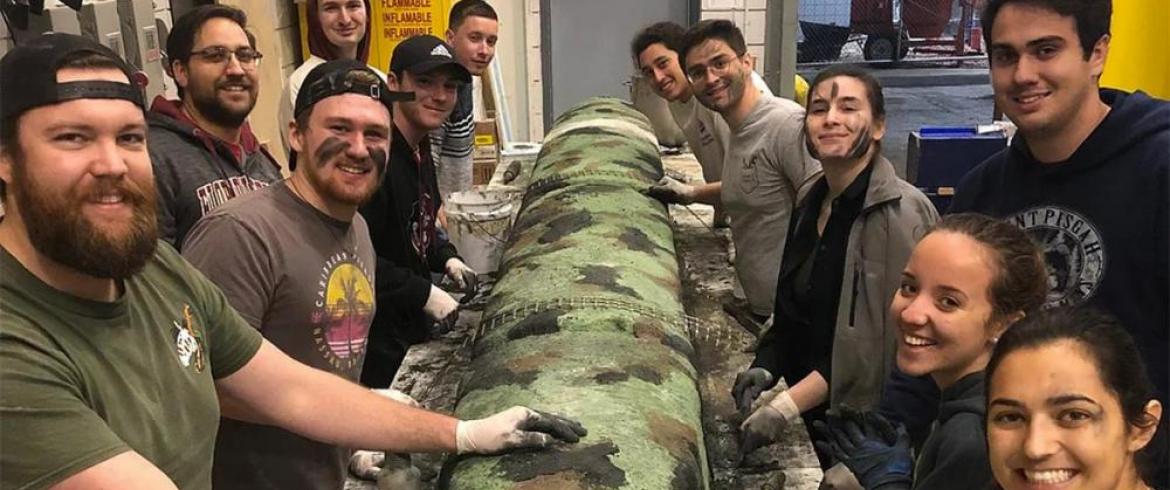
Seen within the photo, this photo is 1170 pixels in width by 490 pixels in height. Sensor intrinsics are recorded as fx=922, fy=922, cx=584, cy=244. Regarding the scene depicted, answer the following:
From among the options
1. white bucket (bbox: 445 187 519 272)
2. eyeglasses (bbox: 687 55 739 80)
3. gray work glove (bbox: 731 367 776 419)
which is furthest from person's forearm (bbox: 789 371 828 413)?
white bucket (bbox: 445 187 519 272)

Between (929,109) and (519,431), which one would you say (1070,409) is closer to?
(519,431)

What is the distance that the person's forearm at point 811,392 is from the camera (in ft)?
8.20

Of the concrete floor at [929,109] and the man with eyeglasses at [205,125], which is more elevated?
the man with eyeglasses at [205,125]

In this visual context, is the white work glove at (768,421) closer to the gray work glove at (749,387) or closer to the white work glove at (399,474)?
the gray work glove at (749,387)

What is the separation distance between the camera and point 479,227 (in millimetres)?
3859

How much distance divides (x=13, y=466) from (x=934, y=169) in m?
5.79

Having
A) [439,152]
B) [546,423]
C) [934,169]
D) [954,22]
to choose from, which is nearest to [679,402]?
[546,423]

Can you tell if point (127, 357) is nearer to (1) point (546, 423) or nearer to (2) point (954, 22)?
(1) point (546, 423)

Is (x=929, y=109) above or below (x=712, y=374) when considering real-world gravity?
below

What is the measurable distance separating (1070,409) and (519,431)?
1.04 metres

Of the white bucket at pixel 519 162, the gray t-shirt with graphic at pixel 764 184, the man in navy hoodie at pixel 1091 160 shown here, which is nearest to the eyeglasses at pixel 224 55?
the gray t-shirt with graphic at pixel 764 184

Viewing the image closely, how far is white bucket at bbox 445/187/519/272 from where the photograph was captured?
152 inches

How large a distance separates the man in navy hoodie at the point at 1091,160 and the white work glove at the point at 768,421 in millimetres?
809

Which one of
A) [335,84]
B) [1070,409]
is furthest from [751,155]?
[1070,409]
